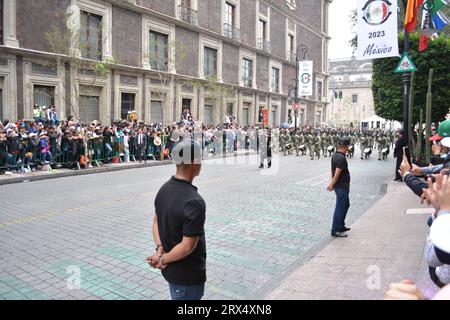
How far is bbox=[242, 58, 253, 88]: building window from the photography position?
3814 cm

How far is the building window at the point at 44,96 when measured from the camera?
20.0m

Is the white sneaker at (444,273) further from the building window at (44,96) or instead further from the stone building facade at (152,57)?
the building window at (44,96)

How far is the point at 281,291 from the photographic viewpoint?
4.43 m

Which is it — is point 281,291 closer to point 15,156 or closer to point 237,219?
point 237,219

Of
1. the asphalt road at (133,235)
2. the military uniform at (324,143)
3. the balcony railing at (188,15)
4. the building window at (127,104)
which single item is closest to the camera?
the asphalt road at (133,235)

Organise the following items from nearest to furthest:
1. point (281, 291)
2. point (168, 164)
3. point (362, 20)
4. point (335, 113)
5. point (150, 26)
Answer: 1. point (281, 291)
2. point (362, 20)
3. point (168, 164)
4. point (150, 26)
5. point (335, 113)

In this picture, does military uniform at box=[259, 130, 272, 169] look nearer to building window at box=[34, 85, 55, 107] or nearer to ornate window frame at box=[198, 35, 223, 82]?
building window at box=[34, 85, 55, 107]

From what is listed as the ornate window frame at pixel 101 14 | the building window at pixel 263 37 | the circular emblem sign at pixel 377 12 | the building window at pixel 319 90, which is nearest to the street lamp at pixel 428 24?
the circular emblem sign at pixel 377 12

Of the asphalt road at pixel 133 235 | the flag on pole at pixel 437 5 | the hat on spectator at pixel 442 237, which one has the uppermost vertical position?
the flag on pole at pixel 437 5

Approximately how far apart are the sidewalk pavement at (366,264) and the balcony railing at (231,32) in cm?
2992

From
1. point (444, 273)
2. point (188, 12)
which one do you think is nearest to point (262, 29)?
point (188, 12)

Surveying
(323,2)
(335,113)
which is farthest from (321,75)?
(335,113)

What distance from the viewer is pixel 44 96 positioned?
20438mm
